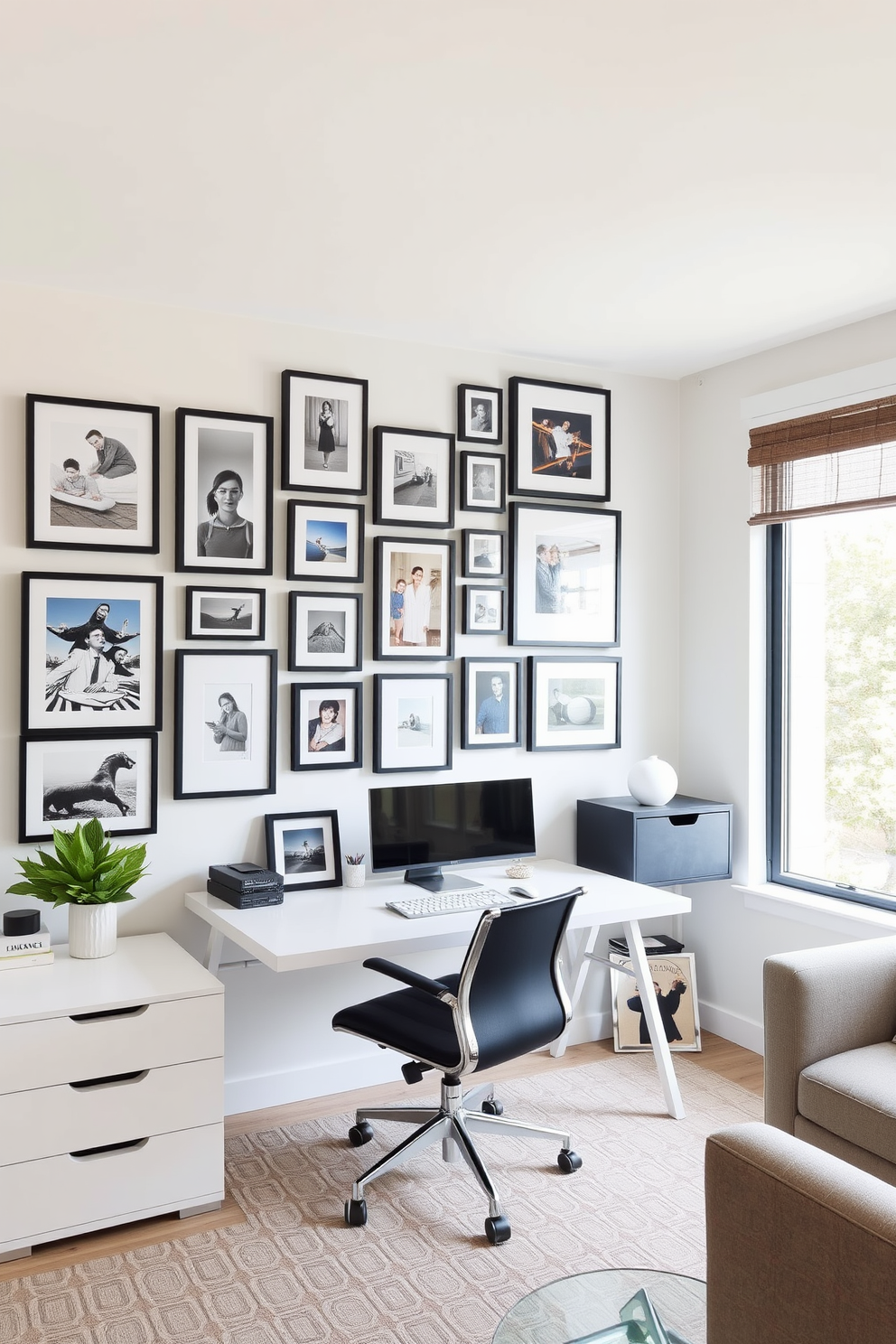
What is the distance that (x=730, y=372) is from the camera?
3.90m

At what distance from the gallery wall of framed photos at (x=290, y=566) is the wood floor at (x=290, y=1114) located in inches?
29.4

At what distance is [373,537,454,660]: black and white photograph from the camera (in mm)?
3520

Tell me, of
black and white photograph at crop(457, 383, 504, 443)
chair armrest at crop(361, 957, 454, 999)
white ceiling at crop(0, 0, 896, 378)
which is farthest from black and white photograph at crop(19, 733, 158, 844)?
black and white photograph at crop(457, 383, 504, 443)

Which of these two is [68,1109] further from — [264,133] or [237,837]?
[264,133]

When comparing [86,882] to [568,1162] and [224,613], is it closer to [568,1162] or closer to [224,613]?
[224,613]

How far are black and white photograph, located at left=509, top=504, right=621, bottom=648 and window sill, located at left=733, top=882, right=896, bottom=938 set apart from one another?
3.54 feet

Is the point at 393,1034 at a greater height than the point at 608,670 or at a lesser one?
lesser

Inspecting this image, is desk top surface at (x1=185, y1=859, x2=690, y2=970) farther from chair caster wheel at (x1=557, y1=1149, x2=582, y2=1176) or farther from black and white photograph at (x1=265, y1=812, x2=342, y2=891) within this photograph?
chair caster wheel at (x1=557, y1=1149, x2=582, y2=1176)

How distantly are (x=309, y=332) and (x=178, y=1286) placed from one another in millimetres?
2758

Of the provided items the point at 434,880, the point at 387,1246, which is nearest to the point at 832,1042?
the point at 387,1246

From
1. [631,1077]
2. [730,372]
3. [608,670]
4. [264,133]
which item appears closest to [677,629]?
[608,670]

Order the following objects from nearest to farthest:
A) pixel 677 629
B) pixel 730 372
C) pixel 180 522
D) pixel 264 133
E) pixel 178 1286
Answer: pixel 264 133
pixel 178 1286
pixel 180 522
pixel 730 372
pixel 677 629

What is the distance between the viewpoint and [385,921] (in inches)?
116

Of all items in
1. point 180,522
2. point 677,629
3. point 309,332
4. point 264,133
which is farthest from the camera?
point 677,629
